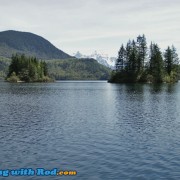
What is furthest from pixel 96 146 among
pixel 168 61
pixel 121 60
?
pixel 121 60

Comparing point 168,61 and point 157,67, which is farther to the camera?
point 168,61

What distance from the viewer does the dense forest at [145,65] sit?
498ft

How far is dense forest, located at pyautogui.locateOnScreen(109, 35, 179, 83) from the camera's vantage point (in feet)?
498

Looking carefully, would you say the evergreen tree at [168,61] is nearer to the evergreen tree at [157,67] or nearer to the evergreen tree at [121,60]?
the evergreen tree at [157,67]

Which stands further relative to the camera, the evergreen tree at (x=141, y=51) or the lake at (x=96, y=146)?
the evergreen tree at (x=141, y=51)

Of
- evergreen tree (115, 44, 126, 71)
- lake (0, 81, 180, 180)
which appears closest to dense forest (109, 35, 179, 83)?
evergreen tree (115, 44, 126, 71)

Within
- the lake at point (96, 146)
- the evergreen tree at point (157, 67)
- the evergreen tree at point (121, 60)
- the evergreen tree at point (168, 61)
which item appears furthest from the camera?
the evergreen tree at point (121, 60)

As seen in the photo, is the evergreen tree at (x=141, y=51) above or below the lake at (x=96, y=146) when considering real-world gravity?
above

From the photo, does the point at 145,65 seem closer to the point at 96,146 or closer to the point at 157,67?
the point at 157,67

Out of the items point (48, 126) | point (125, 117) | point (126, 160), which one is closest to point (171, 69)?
point (125, 117)

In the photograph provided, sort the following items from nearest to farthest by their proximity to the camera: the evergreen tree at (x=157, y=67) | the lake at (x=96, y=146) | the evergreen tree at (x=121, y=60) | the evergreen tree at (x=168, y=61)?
the lake at (x=96, y=146) < the evergreen tree at (x=157, y=67) < the evergreen tree at (x=168, y=61) < the evergreen tree at (x=121, y=60)

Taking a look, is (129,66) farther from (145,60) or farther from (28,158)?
(28,158)

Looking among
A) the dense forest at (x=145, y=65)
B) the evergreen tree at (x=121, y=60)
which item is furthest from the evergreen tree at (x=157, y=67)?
the evergreen tree at (x=121, y=60)

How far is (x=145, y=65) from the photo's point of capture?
158500 millimetres
